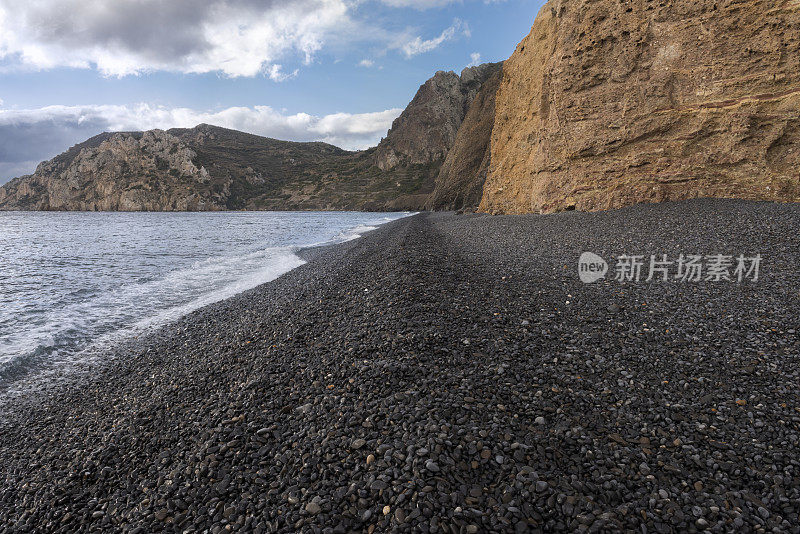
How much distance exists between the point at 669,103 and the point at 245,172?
510ft

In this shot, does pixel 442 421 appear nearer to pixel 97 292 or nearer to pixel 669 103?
pixel 97 292

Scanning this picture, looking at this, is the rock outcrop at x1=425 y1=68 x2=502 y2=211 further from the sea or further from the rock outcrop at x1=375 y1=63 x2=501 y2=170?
the rock outcrop at x1=375 y1=63 x2=501 y2=170

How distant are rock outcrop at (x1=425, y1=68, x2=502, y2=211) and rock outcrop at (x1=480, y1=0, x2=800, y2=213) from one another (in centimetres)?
2480

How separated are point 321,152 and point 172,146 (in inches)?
3085

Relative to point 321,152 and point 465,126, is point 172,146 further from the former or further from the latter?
point 465,126

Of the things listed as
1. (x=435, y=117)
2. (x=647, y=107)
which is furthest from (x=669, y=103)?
(x=435, y=117)

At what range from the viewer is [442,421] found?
3643 millimetres

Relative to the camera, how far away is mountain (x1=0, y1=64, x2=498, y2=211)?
390ft

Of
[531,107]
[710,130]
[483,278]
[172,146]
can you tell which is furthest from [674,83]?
[172,146]

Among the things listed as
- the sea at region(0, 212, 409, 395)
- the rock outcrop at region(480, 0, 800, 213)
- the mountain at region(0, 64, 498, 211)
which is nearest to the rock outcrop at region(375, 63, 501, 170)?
the mountain at region(0, 64, 498, 211)

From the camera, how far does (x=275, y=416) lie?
4.22 meters

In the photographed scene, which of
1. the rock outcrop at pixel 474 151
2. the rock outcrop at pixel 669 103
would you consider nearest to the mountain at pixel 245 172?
the rock outcrop at pixel 474 151

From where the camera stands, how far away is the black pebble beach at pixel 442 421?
288 cm

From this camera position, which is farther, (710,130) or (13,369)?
(710,130)
